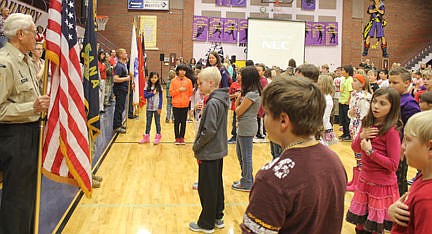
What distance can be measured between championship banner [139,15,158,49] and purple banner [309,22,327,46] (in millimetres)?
8397

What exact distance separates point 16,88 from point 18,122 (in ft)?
0.86

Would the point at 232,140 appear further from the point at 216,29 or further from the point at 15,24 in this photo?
the point at 216,29

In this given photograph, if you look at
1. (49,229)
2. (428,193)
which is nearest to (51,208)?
(49,229)

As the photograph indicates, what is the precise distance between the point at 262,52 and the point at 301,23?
103 inches

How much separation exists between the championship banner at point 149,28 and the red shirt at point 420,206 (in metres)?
20.1

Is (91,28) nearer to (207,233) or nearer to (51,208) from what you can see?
(51,208)

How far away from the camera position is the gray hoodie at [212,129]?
3846 millimetres

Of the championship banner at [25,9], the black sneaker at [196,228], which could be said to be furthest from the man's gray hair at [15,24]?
the championship banner at [25,9]

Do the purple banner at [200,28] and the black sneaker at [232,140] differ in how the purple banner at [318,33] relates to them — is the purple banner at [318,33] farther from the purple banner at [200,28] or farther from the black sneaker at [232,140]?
the black sneaker at [232,140]

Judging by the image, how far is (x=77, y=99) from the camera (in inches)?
127

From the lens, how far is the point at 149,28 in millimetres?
20781

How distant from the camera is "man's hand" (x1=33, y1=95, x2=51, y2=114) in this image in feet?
9.84

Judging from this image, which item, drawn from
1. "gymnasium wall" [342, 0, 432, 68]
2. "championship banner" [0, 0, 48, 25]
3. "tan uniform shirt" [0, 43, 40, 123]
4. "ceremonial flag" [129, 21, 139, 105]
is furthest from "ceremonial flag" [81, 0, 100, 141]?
"gymnasium wall" [342, 0, 432, 68]

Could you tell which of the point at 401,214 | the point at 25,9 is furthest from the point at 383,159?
the point at 25,9
